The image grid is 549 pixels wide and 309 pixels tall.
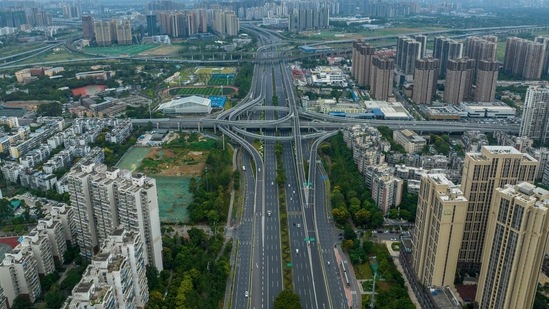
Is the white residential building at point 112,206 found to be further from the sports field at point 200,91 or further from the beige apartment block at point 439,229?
the sports field at point 200,91

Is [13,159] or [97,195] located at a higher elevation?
[97,195]

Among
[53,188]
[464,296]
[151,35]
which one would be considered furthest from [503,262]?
[151,35]

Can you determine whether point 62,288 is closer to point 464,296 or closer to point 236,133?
point 464,296

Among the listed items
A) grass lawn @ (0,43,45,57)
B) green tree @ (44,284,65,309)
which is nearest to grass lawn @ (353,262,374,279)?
green tree @ (44,284,65,309)

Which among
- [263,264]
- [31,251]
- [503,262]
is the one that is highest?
[503,262]

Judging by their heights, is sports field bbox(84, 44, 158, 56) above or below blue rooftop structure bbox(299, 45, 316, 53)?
below

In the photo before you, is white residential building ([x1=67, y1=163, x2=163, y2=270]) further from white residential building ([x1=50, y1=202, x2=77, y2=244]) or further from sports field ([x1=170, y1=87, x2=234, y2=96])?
sports field ([x1=170, y1=87, x2=234, y2=96])

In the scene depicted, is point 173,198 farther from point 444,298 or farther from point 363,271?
point 444,298
